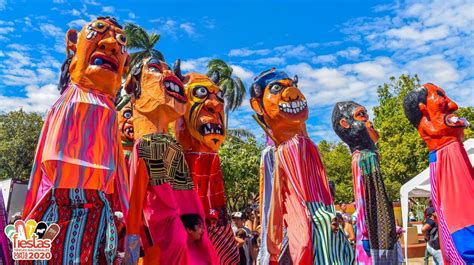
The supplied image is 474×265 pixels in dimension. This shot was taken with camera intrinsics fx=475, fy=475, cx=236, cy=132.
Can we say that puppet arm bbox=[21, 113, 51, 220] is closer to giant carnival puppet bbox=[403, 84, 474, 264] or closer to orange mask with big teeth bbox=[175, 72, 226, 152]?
orange mask with big teeth bbox=[175, 72, 226, 152]

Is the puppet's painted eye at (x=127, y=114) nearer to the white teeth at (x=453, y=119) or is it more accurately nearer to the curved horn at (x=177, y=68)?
the curved horn at (x=177, y=68)

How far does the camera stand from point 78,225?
333 cm

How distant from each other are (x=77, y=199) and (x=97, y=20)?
1.51m

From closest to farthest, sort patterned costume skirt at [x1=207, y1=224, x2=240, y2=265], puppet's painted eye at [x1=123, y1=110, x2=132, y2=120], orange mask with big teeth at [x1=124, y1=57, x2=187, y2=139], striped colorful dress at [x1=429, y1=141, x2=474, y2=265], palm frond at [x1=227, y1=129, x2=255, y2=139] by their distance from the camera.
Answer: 1. striped colorful dress at [x1=429, y1=141, x2=474, y2=265]
2. orange mask with big teeth at [x1=124, y1=57, x2=187, y2=139]
3. patterned costume skirt at [x1=207, y1=224, x2=240, y2=265]
4. puppet's painted eye at [x1=123, y1=110, x2=132, y2=120]
5. palm frond at [x1=227, y1=129, x2=255, y2=139]

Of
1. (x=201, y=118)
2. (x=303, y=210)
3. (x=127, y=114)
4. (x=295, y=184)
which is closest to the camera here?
(x=303, y=210)

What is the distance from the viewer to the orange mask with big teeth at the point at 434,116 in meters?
4.52

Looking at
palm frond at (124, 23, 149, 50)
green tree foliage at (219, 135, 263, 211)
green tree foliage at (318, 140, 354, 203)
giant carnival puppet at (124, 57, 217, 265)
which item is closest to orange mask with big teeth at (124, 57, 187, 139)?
giant carnival puppet at (124, 57, 217, 265)

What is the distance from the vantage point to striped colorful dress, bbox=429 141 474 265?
4020 mm

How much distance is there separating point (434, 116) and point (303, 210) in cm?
159

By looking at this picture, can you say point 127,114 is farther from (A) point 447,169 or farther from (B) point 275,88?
(A) point 447,169

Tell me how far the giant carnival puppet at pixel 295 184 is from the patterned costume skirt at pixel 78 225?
68.9 inches

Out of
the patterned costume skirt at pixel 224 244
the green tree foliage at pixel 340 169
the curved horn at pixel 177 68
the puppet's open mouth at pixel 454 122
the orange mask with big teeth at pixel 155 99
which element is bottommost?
the patterned costume skirt at pixel 224 244

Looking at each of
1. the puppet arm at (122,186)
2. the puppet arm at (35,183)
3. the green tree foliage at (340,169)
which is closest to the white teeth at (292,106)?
the puppet arm at (122,186)

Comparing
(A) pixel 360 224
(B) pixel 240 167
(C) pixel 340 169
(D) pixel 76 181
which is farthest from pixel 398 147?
(D) pixel 76 181
